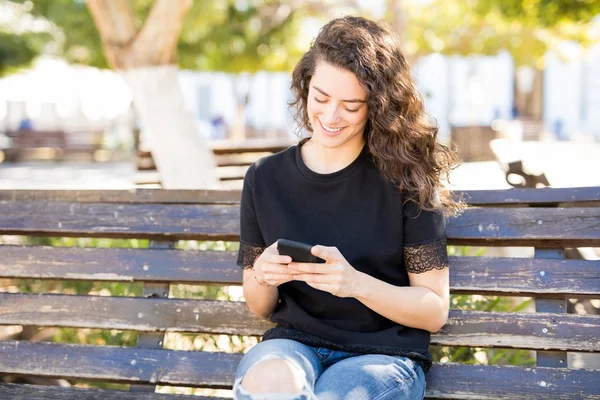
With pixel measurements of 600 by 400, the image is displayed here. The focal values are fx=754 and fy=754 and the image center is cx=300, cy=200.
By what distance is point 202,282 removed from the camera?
2938 millimetres

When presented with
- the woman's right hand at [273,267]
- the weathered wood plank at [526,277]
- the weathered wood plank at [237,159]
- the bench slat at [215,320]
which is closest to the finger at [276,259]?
the woman's right hand at [273,267]

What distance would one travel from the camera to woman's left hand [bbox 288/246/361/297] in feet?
7.36

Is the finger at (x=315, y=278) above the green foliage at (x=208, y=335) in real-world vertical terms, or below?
above

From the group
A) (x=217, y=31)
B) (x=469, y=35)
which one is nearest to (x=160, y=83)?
(x=217, y=31)

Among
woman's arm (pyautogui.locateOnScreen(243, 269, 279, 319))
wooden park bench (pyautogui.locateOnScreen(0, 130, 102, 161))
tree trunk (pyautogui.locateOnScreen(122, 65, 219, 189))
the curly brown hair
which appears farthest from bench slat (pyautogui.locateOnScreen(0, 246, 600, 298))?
wooden park bench (pyautogui.locateOnScreen(0, 130, 102, 161))

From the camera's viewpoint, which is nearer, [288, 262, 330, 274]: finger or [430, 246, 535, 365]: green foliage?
[288, 262, 330, 274]: finger

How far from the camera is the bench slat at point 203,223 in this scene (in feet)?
9.12

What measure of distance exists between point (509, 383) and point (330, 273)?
84 centimetres

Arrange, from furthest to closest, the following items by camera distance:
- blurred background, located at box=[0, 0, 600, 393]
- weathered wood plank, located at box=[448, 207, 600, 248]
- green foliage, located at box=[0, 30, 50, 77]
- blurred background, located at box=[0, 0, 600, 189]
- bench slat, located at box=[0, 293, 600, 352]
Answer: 1. green foliage, located at box=[0, 30, 50, 77]
2. blurred background, located at box=[0, 0, 600, 189]
3. blurred background, located at box=[0, 0, 600, 393]
4. weathered wood plank, located at box=[448, 207, 600, 248]
5. bench slat, located at box=[0, 293, 600, 352]

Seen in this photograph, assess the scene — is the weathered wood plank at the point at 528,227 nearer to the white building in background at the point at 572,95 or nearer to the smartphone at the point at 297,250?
the smartphone at the point at 297,250

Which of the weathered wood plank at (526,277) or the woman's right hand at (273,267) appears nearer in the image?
the woman's right hand at (273,267)

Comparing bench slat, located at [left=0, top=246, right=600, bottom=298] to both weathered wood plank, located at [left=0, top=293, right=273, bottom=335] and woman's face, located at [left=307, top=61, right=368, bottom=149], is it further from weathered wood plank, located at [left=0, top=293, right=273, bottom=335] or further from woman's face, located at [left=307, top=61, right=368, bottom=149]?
woman's face, located at [left=307, top=61, right=368, bottom=149]

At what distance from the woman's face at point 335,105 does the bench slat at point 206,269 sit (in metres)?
0.69

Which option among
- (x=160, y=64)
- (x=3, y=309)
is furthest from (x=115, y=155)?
(x=3, y=309)
